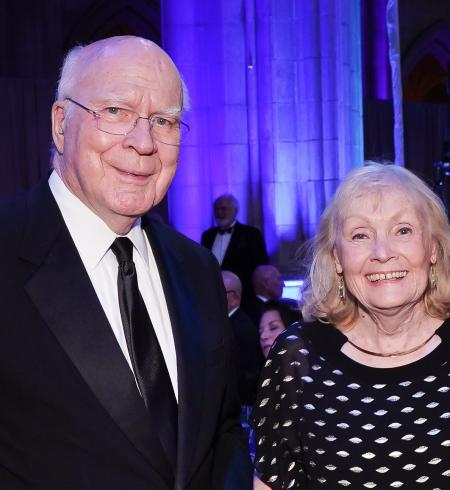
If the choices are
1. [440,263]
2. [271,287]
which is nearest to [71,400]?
[440,263]

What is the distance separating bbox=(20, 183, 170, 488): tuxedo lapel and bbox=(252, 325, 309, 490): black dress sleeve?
0.72 m

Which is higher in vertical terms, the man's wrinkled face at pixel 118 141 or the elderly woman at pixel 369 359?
the man's wrinkled face at pixel 118 141

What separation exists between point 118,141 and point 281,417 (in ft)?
3.49

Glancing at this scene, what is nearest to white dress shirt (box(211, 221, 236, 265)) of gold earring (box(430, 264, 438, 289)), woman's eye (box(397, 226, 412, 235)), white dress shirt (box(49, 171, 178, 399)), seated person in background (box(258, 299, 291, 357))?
seated person in background (box(258, 299, 291, 357))

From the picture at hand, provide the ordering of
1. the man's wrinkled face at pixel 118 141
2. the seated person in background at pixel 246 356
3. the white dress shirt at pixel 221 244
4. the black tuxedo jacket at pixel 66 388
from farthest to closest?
1. the white dress shirt at pixel 221 244
2. the seated person in background at pixel 246 356
3. the man's wrinkled face at pixel 118 141
4. the black tuxedo jacket at pixel 66 388

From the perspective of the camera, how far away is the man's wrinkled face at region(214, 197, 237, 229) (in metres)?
7.85

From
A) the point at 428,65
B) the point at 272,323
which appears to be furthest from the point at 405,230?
the point at 428,65

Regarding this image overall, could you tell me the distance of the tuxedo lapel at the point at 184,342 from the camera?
1988 mm

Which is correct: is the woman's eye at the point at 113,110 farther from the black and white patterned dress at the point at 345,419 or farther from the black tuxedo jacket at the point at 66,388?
the black and white patterned dress at the point at 345,419

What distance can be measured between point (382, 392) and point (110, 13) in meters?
15.4

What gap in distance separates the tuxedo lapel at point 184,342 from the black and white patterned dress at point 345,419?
0.52m

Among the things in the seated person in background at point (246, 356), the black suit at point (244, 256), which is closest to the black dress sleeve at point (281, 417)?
the seated person in background at point (246, 356)

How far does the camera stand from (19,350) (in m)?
1.82

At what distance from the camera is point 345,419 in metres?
2.49
